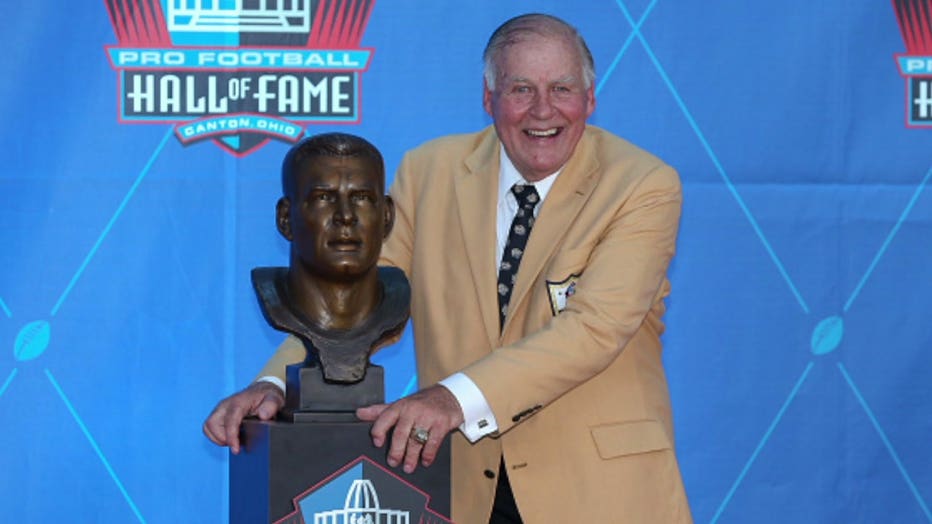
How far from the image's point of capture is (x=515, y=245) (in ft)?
7.85

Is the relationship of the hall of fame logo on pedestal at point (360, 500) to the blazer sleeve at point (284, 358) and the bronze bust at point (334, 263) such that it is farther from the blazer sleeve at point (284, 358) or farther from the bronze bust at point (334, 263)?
the blazer sleeve at point (284, 358)

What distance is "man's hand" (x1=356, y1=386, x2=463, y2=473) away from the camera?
1.94 metres

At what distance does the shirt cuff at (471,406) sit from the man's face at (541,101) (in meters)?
0.53

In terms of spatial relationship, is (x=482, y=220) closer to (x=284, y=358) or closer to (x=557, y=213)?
(x=557, y=213)

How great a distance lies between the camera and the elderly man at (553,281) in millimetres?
2320

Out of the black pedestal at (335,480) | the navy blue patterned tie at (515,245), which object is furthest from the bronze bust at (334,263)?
the navy blue patterned tie at (515,245)

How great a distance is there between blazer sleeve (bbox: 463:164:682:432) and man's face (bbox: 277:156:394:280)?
0.26 meters

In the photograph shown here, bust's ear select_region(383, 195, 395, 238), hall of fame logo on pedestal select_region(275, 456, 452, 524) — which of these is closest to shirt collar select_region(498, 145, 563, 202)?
bust's ear select_region(383, 195, 395, 238)

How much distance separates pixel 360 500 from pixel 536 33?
90cm

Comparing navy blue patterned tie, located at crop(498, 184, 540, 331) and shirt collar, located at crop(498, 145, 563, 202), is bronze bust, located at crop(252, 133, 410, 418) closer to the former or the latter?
navy blue patterned tie, located at crop(498, 184, 540, 331)

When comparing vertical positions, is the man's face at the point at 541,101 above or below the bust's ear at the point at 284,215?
above

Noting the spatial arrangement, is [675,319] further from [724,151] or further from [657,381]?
[657,381]

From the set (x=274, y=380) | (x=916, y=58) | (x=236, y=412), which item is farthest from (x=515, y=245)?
(x=916, y=58)

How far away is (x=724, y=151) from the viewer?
11.4 ft
